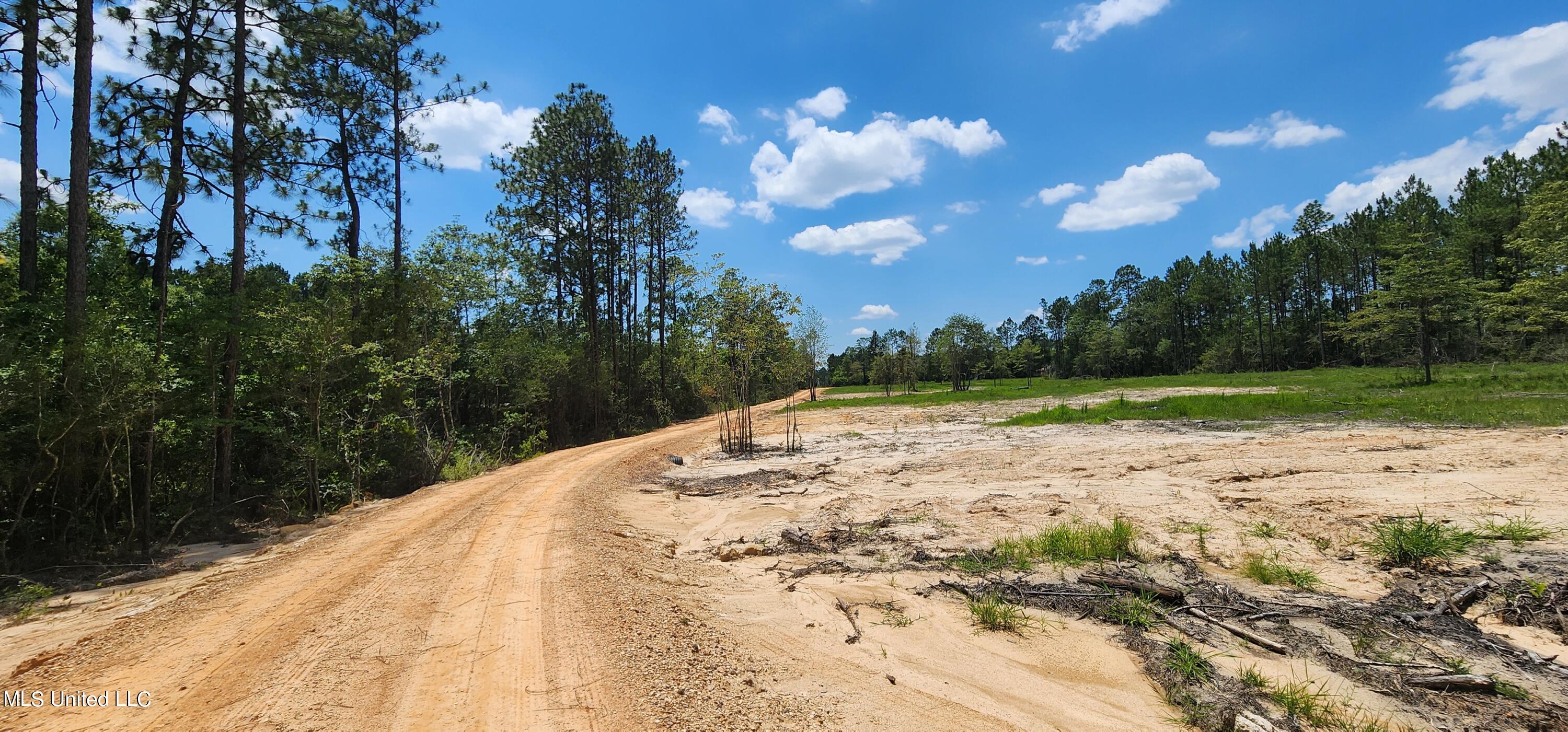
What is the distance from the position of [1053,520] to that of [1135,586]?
9.97 feet

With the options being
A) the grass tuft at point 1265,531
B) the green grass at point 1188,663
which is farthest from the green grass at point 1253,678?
the grass tuft at point 1265,531

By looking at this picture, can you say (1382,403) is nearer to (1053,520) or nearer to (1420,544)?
(1420,544)

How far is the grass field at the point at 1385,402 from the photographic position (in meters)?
15.8

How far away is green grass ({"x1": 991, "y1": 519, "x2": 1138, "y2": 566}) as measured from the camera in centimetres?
688

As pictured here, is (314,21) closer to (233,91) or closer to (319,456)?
(233,91)

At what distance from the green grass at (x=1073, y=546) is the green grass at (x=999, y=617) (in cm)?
133

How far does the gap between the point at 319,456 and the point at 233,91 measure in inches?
308

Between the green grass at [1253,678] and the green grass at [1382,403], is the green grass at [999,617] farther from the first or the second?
the green grass at [1382,403]

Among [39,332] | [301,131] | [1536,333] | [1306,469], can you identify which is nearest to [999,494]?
[1306,469]

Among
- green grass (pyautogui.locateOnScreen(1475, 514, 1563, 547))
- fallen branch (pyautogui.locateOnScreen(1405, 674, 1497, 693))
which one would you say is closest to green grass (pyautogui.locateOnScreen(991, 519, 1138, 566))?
fallen branch (pyautogui.locateOnScreen(1405, 674, 1497, 693))

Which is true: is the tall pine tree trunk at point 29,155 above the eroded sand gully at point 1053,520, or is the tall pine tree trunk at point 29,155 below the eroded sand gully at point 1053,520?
above

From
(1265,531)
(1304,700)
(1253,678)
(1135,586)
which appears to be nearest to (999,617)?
(1135,586)

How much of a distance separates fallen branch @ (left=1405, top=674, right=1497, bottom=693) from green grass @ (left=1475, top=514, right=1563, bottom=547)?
3.95m

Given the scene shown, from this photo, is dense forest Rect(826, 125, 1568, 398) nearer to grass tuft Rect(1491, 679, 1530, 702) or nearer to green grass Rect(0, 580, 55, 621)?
grass tuft Rect(1491, 679, 1530, 702)
